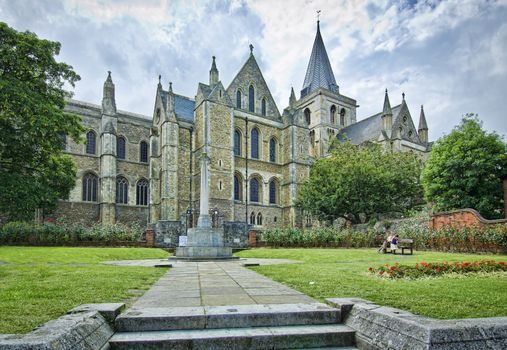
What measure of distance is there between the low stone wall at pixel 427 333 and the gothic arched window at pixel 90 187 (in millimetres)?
33640

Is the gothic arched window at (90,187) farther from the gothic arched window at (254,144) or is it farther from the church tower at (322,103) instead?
the church tower at (322,103)

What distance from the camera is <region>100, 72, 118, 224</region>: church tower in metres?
32.1

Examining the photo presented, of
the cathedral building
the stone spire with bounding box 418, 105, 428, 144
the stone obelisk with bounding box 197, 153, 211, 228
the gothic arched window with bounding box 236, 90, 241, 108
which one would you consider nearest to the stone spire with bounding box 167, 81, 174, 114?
the cathedral building

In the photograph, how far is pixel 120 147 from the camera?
3584 centimetres

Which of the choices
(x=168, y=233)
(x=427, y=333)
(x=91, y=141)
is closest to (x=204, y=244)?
(x=168, y=233)

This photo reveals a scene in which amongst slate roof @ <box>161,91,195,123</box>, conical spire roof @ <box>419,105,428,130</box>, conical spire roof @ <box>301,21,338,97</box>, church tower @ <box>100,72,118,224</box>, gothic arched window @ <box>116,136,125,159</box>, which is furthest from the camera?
conical spire roof @ <box>301,21,338,97</box>

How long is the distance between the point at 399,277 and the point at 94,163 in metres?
32.0

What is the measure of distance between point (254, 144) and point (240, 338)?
33.8m

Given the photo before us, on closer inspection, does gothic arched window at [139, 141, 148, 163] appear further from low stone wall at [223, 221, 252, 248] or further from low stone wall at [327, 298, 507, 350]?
low stone wall at [327, 298, 507, 350]

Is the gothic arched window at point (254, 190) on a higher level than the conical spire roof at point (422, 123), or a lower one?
lower

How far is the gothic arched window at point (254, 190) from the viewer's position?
1419 inches

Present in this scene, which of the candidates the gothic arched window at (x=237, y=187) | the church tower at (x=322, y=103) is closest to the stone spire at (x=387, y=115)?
the church tower at (x=322, y=103)

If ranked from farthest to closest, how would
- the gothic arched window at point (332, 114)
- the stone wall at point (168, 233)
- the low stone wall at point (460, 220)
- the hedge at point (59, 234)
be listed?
1. the gothic arched window at point (332, 114)
2. the stone wall at point (168, 233)
3. the hedge at point (59, 234)
4. the low stone wall at point (460, 220)

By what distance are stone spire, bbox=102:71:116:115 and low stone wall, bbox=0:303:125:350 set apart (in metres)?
33.1
